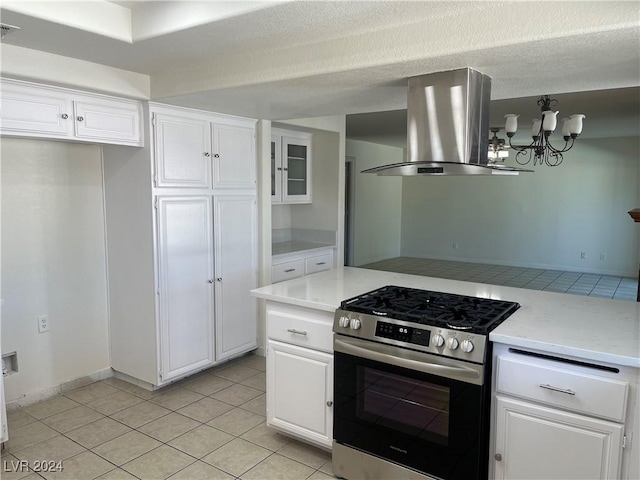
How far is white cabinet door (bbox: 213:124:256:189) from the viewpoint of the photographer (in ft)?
11.5

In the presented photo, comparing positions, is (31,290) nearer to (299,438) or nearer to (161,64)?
(161,64)

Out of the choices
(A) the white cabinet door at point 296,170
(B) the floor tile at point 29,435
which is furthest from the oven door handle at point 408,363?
(A) the white cabinet door at point 296,170

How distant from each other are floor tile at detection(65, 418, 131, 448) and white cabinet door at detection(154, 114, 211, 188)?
1.55 meters

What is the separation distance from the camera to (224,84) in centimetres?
260

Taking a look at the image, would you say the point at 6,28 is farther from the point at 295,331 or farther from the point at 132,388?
the point at 132,388

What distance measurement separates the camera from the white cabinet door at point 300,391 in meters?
2.40

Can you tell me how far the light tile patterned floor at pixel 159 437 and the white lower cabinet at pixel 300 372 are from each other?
178 millimetres

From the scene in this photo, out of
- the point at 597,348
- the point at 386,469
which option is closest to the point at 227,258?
the point at 386,469

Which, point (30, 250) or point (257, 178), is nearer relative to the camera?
point (30, 250)

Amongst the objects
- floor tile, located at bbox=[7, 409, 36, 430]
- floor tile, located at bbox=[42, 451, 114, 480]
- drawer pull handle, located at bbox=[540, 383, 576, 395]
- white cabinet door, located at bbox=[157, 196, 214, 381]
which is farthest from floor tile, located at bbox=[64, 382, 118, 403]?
drawer pull handle, located at bbox=[540, 383, 576, 395]

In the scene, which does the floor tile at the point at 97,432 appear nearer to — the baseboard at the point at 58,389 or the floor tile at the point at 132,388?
the floor tile at the point at 132,388

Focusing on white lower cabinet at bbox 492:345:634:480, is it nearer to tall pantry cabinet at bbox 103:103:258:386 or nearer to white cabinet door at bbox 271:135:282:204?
tall pantry cabinet at bbox 103:103:258:386

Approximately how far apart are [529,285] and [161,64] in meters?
6.30

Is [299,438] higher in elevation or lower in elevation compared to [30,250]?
lower
